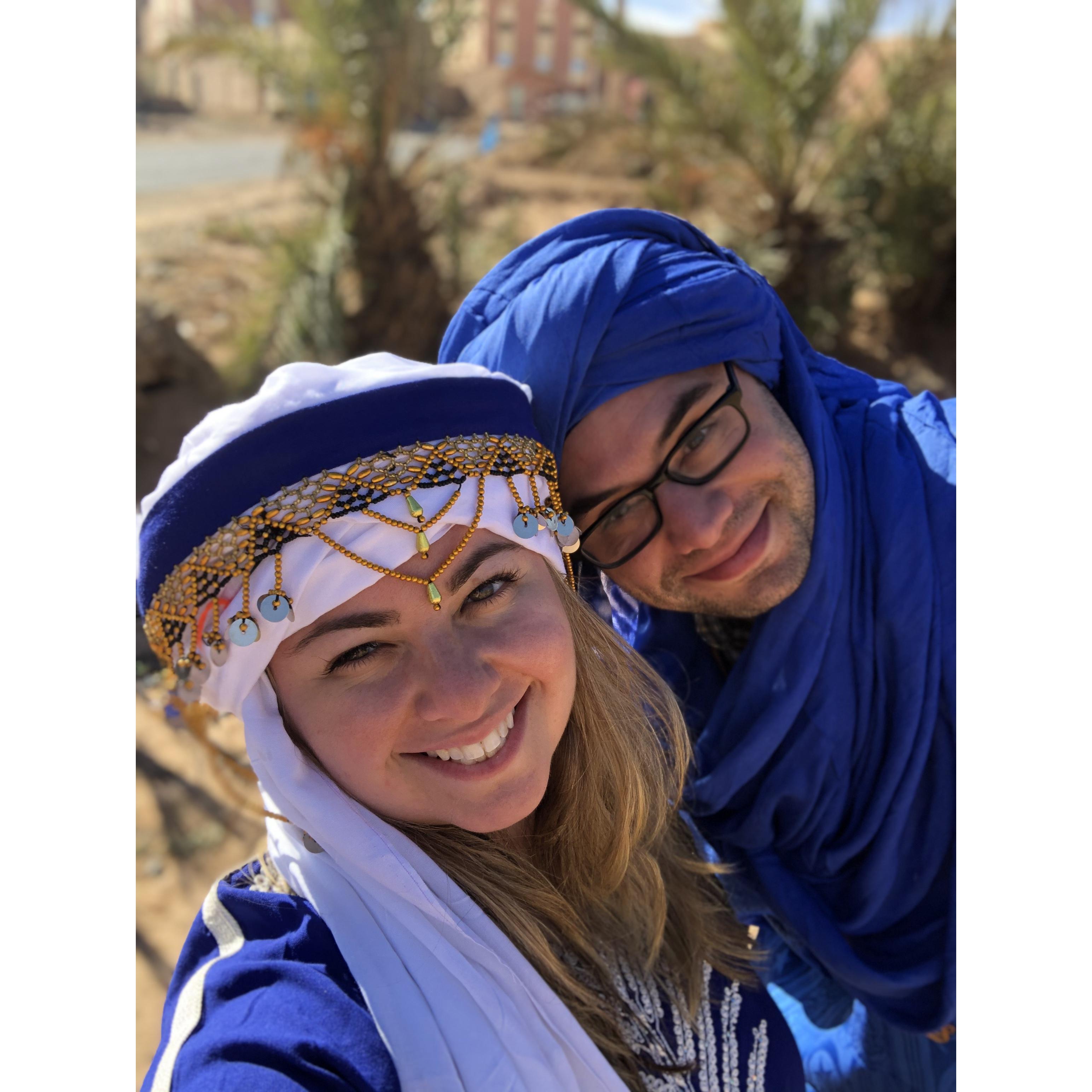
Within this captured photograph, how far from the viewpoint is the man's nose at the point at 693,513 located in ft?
6.84

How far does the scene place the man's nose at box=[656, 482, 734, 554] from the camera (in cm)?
208

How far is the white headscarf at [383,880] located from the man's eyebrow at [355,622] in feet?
0.07

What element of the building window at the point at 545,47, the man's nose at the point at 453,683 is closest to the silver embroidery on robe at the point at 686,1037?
the man's nose at the point at 453,683

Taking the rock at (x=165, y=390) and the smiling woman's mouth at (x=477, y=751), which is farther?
the rock at (x=165, y=390)

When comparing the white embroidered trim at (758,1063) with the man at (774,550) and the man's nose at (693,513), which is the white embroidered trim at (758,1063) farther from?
the man's nose at (693,513)

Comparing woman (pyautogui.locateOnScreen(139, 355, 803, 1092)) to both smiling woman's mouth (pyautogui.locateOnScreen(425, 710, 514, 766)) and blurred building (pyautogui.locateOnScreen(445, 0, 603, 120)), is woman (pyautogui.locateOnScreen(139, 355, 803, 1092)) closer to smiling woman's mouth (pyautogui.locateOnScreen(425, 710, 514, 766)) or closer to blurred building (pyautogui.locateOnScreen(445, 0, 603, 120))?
smiling woman's mouth (pyautogui.locateOnScreen(425, 710, 514, 766))

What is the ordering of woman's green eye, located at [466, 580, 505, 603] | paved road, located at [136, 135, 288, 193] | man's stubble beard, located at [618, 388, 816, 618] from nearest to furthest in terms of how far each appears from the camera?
woman's green eye, located at [466, 580, 505, 603] < man's stubble beard, located at [618, 388, 816, 618] < paved road, located at [136, 135, 288, 193]

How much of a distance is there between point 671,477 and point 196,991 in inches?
52.2

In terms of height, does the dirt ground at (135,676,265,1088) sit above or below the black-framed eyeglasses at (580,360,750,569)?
below

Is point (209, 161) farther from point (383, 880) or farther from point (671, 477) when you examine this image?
point (383, 880)

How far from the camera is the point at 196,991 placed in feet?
4.54

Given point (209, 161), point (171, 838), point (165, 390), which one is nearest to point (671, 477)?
point (171, 838)

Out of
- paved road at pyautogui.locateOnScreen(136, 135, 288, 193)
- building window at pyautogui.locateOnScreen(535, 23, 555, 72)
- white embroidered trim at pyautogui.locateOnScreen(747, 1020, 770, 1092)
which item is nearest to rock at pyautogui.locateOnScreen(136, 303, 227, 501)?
paved road at pyautogui.locateOnScreen(136, 135, 288, 193)

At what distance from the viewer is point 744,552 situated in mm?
2162
